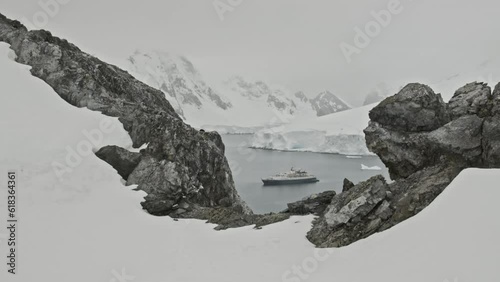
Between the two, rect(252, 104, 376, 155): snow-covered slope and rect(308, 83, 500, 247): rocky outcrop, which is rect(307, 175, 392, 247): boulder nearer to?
rect(308, 83, 500, 247): rocky outcrop

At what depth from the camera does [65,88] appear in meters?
23.8

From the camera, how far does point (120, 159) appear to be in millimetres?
18219

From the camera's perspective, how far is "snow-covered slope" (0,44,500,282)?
29.7 feet

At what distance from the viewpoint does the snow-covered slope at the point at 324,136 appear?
108m

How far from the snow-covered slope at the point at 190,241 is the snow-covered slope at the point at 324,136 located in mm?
97125

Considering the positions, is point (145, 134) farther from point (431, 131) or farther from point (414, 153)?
point (431, 131)

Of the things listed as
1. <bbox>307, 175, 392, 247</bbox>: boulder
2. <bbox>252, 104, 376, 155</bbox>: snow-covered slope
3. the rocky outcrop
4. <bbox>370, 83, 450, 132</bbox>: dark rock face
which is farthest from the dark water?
<bbox>307, 175, 392, 247</bbox>: boulder

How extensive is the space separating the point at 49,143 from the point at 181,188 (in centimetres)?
771

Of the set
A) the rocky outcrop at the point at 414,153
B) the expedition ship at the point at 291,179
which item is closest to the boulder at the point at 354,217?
the rocky outcrop at the point at 414,153

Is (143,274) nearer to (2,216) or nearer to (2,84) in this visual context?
(2,216)

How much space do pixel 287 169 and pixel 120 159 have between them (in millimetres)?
72358

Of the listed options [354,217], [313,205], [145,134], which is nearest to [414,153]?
[354,217]

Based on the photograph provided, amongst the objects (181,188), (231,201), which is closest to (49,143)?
(181,188)

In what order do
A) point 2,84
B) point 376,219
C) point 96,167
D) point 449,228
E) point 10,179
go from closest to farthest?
point 449,228 < point 376,219 < point 10,179 < point 96,167 < point 2,84
